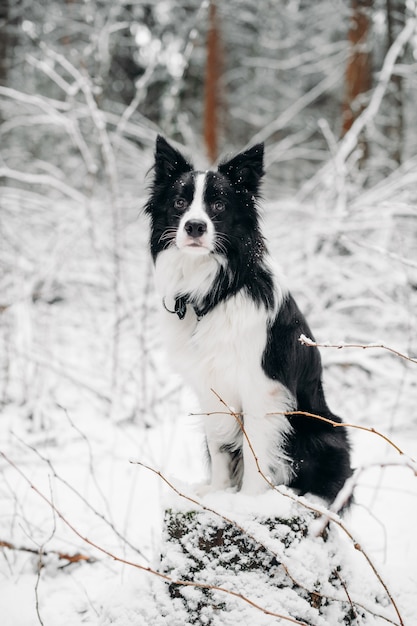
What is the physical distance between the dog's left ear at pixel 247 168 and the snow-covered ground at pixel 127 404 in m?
1.00

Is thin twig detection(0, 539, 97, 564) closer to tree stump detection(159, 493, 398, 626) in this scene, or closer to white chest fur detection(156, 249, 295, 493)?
tree stump detection(159, 493, 398, 626)

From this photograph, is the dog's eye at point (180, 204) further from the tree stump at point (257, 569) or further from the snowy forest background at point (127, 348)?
the tree stump at point (257, 569)

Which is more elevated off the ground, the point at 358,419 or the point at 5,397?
the point at 358,419

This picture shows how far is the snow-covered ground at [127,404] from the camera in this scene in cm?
287

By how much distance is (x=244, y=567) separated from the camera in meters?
2.26

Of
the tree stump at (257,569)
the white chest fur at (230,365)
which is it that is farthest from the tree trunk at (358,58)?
the tree stump at (257,569)

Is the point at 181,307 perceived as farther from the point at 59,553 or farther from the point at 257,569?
the point at 59,553

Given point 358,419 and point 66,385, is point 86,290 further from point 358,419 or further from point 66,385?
point 358,419

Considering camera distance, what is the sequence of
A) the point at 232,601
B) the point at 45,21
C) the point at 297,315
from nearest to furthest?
the point at 232,601
the point at 297,315
the point at 45,21

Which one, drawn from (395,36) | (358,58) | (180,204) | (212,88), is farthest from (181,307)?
(212,88)

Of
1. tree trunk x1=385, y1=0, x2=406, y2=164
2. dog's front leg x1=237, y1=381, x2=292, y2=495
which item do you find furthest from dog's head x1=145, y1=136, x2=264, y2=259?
tree trunk x1=385, y1=0, x2=406, y2=164

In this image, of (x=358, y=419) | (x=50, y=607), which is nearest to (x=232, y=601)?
(x=50, y=607)

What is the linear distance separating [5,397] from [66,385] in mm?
694

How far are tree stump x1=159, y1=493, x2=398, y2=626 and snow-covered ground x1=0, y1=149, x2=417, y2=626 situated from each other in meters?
0.06
